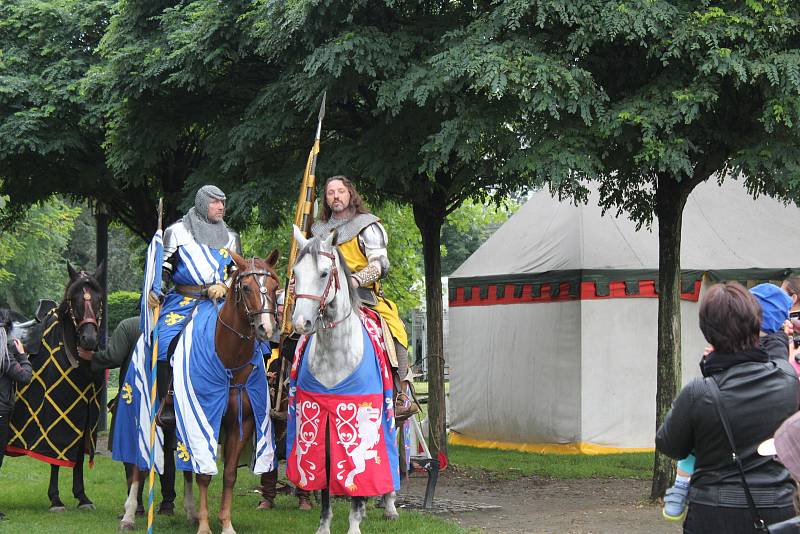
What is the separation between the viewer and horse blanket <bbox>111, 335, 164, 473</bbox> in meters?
8.43

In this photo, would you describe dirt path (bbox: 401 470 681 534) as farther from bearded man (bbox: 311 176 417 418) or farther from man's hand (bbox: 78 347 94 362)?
man's hand (bbox: 78 347 94 362)

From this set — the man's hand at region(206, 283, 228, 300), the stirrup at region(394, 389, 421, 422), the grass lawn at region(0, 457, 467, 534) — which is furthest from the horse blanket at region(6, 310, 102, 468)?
the stirrup at region(394, 389, 421, 422)

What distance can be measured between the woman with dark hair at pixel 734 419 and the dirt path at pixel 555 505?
5075 millimetres

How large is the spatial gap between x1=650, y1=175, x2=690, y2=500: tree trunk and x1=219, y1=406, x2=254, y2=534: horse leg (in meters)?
4.28

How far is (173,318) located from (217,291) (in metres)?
0.63

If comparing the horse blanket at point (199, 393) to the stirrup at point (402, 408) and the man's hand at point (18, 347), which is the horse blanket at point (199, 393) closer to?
the stirrup at point (402, 408)

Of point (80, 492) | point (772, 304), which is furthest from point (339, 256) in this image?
point (80, 492)

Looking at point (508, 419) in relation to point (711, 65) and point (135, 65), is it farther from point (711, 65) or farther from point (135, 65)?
point (711, 65)

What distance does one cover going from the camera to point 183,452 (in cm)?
781

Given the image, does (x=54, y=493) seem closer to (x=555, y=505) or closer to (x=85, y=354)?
(x=85, y=354)

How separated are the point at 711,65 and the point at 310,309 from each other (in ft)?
12.6

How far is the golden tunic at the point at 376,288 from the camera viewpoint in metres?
8.18

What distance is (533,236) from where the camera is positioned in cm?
1720

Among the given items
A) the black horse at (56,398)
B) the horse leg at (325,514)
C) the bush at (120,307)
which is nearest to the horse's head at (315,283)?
the horse leg at (325,514)
